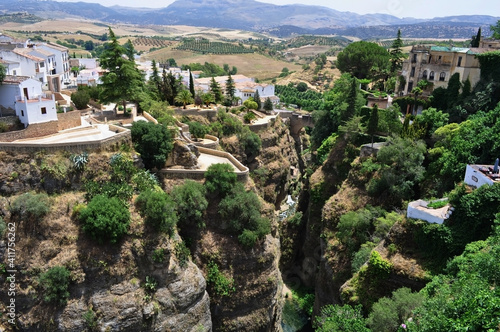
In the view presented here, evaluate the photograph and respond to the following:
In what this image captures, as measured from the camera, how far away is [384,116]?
37156mm

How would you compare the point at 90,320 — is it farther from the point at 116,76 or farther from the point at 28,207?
the point at 116,76

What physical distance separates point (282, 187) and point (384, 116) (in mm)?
16151

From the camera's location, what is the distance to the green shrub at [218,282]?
27328 mm

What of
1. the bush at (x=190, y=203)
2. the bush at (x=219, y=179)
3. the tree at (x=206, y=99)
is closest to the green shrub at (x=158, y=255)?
the bush at (x=190, y=203)

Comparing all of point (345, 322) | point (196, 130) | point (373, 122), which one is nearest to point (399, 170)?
point (373, 122)

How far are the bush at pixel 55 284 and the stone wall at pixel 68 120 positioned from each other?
11.3 meters

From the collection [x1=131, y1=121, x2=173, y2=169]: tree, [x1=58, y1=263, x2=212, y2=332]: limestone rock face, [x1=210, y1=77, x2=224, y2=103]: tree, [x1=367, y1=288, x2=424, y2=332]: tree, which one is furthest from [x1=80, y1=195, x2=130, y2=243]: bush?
[x1=210, y1=77, x2=224, y2=103]: tree

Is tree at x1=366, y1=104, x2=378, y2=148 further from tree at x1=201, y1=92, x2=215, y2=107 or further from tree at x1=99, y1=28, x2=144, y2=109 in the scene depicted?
tree at x1=99, y1=28, x2=144, y2=109

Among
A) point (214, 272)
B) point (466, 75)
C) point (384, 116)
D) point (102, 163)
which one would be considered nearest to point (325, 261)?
point (214, 272)

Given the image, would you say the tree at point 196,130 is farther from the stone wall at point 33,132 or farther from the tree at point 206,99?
the stone wall at point 33,132

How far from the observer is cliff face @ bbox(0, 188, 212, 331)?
71.7 ft

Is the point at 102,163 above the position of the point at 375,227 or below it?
above

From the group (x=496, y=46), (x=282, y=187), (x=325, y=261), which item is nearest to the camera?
(x=325, y=261)

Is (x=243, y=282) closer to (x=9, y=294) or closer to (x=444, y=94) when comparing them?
(x=9, y=294)
